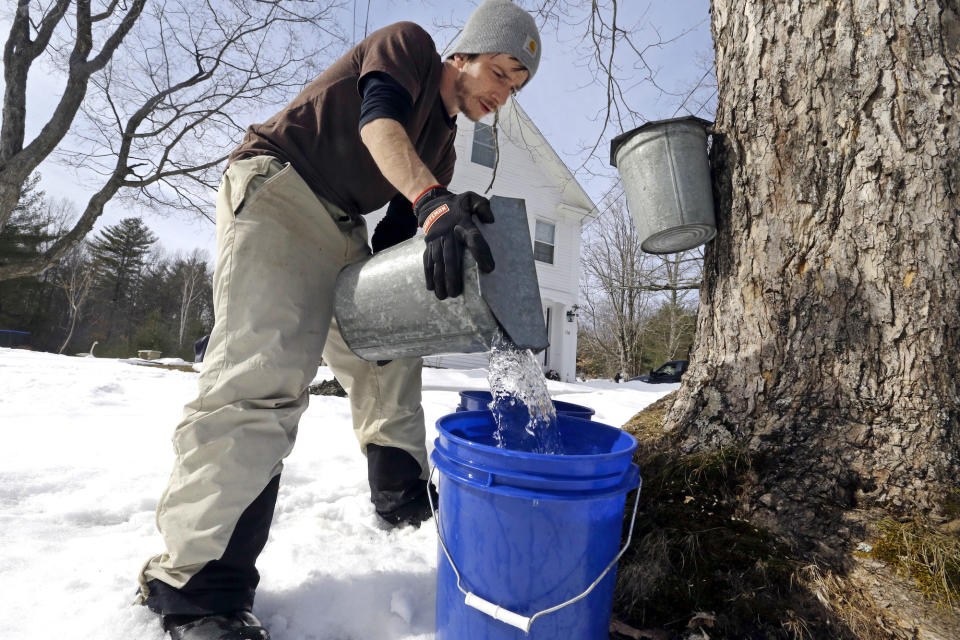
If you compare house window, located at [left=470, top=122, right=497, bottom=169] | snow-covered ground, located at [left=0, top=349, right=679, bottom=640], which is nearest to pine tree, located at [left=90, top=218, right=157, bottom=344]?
house window, located at [left=470, top=122, right=497, bottom=169]

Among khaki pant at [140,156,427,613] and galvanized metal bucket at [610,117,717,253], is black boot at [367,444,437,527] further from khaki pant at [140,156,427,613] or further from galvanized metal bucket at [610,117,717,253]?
galvanized metal bucket at [610,117,717,253]

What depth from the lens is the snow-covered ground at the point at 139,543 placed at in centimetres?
129

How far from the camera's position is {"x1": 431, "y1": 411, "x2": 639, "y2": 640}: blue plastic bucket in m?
1.03

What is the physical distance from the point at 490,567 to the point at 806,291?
1.41 meters

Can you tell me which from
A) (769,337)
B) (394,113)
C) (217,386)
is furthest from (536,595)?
(394,113)

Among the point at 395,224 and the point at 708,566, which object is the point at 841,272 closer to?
the point at 708,566

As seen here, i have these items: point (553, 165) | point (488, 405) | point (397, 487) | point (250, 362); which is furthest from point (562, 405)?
point (553, 165)

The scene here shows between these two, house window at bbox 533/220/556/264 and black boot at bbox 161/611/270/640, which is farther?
house window at bbox 533/220/556/264

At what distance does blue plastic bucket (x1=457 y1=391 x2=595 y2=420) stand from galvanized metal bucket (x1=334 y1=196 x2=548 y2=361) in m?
0.62

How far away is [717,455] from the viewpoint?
1.65 m

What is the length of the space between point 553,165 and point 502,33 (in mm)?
12892

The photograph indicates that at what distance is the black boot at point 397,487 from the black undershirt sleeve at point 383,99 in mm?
1255

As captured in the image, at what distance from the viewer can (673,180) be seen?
1.92 meters

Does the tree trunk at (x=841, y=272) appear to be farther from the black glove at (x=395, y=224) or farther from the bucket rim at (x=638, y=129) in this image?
the black glove at (x=395, y=224)
